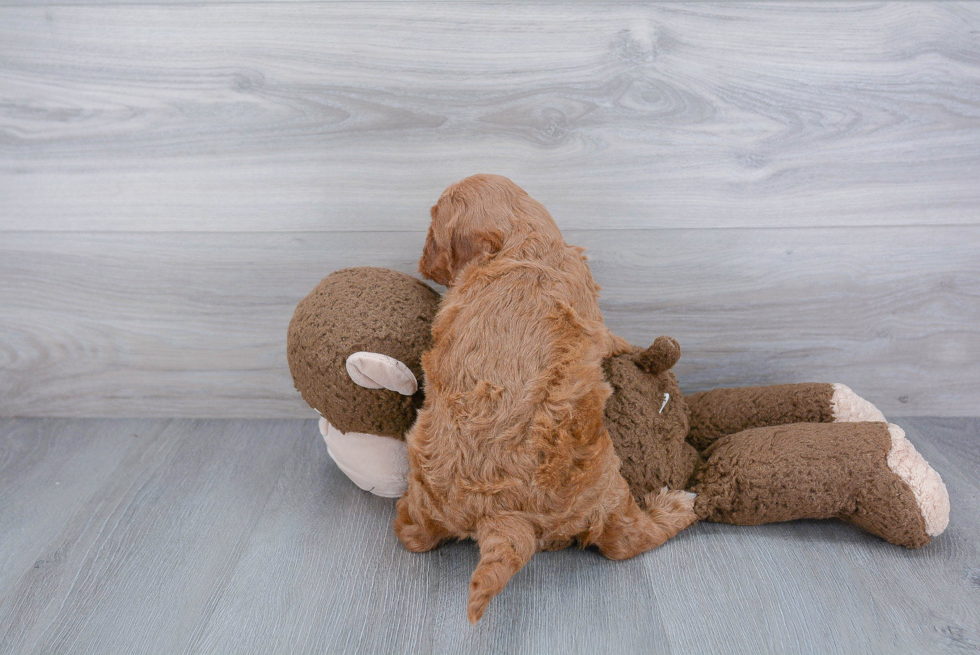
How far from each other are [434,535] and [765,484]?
18.8 inches

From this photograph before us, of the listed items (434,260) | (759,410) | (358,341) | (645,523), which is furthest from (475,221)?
(759,410)

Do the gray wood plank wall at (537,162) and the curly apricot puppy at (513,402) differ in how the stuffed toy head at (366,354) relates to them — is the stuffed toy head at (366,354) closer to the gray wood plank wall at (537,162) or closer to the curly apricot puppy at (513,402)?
the curly apricot puppy at (513,402)

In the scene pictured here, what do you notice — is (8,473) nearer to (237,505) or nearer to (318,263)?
(237,505)

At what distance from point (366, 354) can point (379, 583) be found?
312 millimetres

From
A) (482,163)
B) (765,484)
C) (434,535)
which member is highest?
(482,163)

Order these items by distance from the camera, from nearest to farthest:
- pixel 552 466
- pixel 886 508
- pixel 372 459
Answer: pixel 552 466, pixel 886 508, pixel 372 459

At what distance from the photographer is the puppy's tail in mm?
691

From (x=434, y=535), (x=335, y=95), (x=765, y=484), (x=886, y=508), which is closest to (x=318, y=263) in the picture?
(x=335, y=95)

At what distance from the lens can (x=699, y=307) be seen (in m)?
1.18

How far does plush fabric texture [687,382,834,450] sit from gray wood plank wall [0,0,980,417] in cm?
14

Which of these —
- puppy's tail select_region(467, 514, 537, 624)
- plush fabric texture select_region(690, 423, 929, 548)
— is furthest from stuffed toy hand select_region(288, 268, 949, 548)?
puppy's tail select_region(467, 514, 537, 624)

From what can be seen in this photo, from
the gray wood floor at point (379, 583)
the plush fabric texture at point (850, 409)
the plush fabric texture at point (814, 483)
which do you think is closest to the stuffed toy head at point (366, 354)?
the gray wood floor at point (379, 583)

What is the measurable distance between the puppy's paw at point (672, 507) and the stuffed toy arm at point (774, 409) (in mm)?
160

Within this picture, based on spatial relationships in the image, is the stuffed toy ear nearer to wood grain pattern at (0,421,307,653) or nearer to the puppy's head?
the puppy's head
